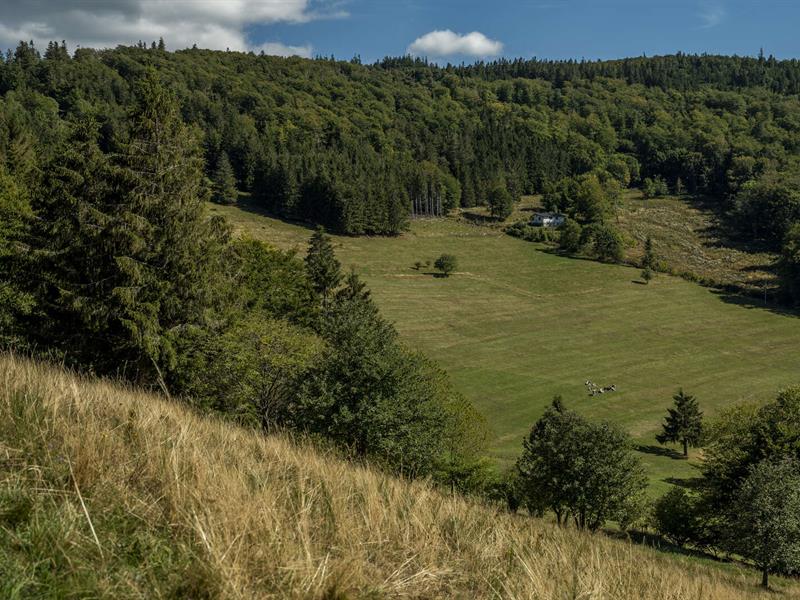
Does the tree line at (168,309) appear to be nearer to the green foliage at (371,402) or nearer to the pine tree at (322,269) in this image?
the green foliage at (371,402)

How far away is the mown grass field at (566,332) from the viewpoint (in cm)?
6003

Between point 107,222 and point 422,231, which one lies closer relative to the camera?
point 107,222

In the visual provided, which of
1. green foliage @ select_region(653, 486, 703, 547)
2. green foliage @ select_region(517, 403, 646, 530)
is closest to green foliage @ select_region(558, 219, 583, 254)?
green foliage @ select_region(653, 486, 703, 547)

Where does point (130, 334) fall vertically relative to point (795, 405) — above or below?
above

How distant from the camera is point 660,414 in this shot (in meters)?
58.5

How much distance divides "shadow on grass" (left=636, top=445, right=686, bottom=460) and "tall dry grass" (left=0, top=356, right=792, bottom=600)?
50137 mm

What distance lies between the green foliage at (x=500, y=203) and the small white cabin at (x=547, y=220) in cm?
734

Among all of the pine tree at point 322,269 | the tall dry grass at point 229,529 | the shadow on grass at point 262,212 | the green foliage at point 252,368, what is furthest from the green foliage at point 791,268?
the tall dry grass at point 229,529

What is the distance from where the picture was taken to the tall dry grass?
11.6ft

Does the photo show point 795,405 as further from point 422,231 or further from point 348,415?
point 422,231

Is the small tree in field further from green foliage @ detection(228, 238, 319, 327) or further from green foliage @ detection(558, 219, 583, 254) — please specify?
green foliage @ detection(228, 238, 319, 327)

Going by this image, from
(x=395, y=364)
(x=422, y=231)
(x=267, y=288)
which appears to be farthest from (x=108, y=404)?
(x=422, y=231)

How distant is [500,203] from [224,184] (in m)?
70.9

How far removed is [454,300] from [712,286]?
182 ft
